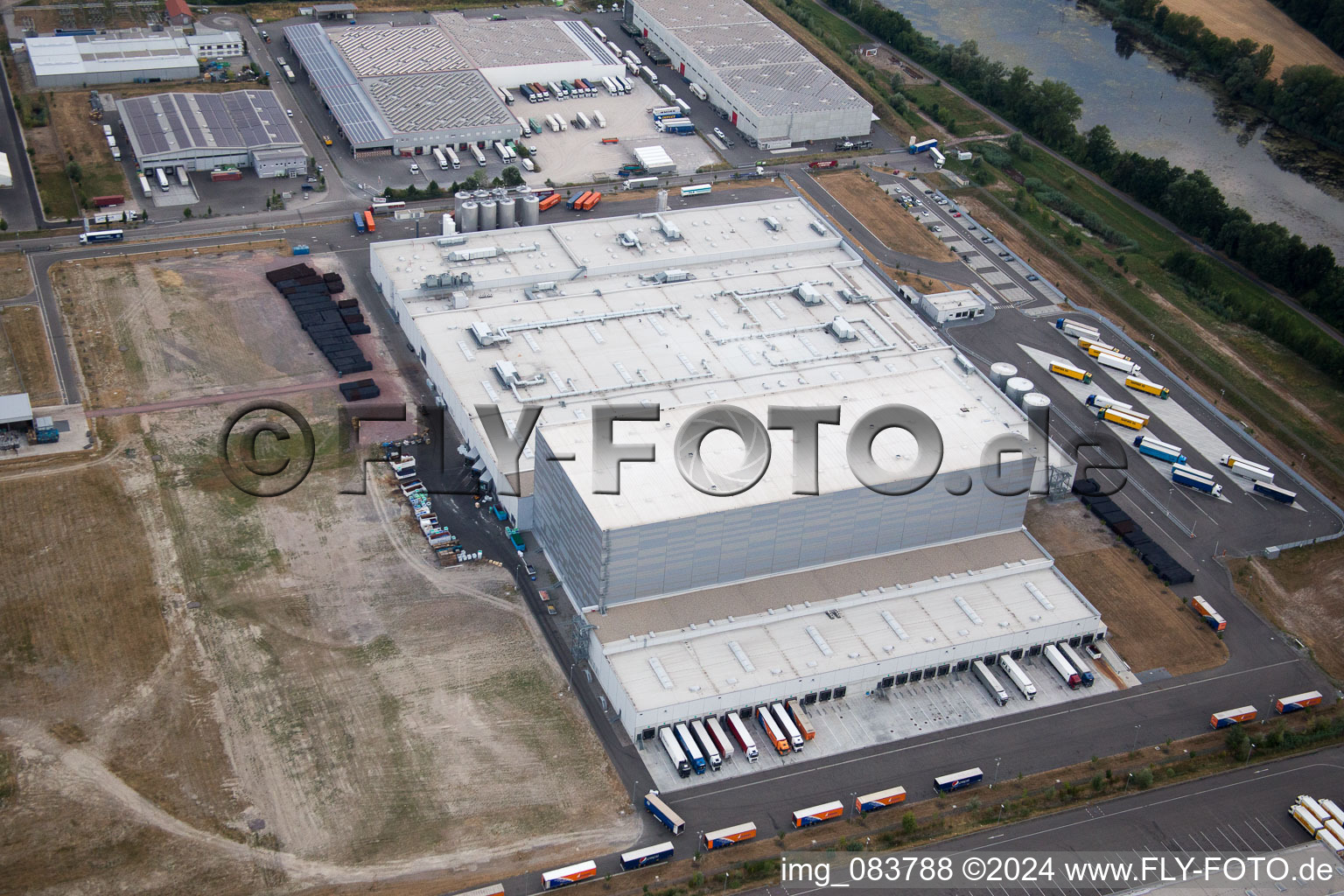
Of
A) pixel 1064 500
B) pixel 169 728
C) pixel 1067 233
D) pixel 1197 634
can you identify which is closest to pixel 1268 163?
pixel 1067 233

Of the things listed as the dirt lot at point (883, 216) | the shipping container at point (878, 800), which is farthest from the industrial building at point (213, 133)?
the shipping container at point (878, 800)

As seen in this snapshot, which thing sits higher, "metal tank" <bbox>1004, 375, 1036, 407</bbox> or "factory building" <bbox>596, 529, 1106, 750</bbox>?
"metal tank" <bbox>1004, 375, 1036, 407</bbox>

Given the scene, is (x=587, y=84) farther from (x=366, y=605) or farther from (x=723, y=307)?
(x=366, y=605)

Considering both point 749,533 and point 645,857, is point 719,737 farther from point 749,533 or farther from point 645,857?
point 749,533

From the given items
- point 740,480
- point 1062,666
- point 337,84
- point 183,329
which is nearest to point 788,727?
point 740,480

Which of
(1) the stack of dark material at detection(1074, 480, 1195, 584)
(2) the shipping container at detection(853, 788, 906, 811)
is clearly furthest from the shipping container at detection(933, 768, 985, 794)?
(1) the stack of dark material at detection(1074, 480, 1195, 584)

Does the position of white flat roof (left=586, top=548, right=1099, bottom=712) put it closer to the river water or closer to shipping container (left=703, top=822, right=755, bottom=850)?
shipping container (left=703, top=822, right=755, bottom=850)

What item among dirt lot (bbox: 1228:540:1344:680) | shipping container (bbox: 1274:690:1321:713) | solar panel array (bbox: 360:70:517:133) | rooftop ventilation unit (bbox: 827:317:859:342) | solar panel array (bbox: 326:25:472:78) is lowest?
shipping container (bbox: 1274:690:1321:713)
